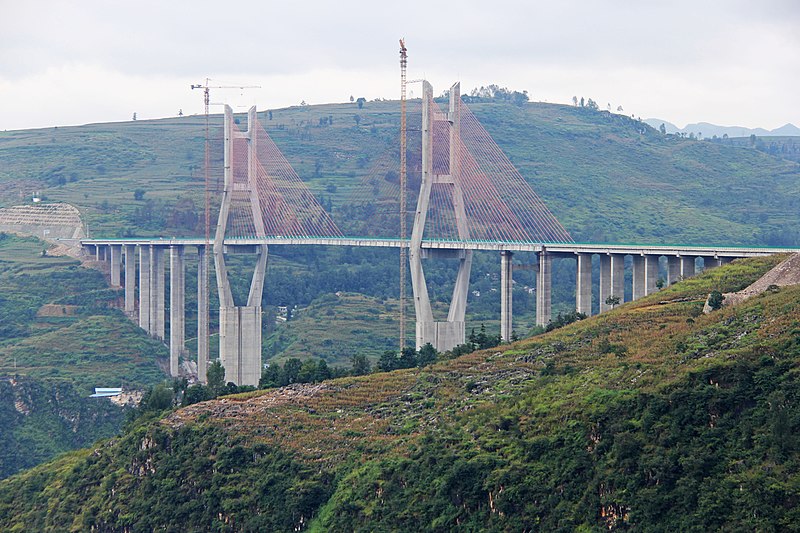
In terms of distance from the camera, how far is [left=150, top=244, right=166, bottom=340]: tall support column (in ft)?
327

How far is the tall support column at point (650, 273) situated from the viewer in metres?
65.1

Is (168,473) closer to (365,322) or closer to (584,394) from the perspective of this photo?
(584,394)

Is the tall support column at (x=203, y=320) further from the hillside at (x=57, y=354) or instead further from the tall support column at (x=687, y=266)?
the tall support column at (x=687, y=266)

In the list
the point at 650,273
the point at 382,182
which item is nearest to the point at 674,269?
the point at 650,273

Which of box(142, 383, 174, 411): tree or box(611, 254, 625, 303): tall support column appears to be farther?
box(611, 254, 625, 303): tall support column

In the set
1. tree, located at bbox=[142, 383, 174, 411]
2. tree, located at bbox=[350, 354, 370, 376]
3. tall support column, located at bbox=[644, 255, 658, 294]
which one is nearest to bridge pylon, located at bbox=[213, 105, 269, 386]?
tree, located at bbox=[142, 383, 174, 411]

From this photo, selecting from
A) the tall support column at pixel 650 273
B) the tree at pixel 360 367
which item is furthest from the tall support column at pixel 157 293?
the tall support column at pixel 650 273

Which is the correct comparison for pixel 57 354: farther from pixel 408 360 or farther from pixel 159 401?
pixel 408 360

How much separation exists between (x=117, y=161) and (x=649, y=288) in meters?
93.1

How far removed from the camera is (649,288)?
65125 mm

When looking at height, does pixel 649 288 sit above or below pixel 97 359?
above

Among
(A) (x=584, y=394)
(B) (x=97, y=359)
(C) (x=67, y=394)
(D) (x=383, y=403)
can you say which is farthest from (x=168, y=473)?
(B) (x=97, y=359)

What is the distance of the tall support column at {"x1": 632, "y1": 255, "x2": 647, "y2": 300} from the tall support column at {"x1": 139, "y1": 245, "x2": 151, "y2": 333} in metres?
42.6

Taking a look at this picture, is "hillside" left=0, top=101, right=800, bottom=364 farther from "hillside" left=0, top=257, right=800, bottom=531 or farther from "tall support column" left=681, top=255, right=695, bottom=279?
"hillside" left=0, top=257, right=800, bottom=531
